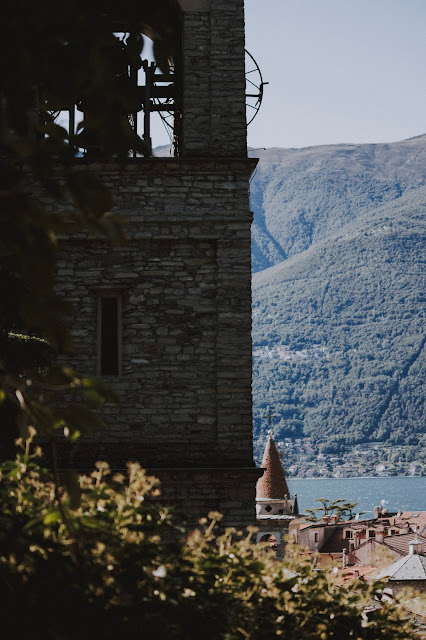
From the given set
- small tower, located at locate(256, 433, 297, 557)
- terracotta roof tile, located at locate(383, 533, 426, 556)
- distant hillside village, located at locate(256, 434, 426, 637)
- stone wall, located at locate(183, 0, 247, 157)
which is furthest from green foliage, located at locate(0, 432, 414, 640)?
terracotta roof tile, located at locate(383, 533, 426, 556)

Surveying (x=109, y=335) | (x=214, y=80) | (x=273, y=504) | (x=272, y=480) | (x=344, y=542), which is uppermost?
(x=214, y=80)

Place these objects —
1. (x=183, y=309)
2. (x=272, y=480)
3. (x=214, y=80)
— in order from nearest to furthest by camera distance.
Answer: (x=183, y=309) → (x=214, y=80) → (x=272, y=480)

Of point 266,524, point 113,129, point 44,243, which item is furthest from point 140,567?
point 266,524

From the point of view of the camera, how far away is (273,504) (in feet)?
127

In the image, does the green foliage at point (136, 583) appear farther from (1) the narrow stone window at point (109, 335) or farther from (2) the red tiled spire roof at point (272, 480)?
(2) the red tiled spire roof at point (272, 480)

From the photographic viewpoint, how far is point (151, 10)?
4.03 m

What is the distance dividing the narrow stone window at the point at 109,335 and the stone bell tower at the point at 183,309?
1cm

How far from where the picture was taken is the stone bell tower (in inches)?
578

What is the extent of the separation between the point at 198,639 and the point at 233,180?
11.0 m

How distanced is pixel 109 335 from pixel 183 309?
3.39 feet

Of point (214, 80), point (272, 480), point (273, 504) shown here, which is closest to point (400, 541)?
point (272, 480)

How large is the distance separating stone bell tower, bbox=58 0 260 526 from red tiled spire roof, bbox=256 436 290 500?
79.8ft

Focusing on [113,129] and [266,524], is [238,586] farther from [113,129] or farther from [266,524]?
[266,524]

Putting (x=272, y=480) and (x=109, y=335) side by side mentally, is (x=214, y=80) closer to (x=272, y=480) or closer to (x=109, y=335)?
(x=109, y=335)
